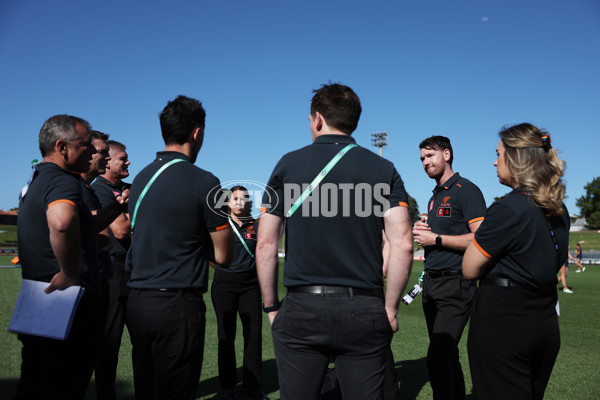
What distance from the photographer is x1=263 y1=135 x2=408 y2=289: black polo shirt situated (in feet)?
8.56

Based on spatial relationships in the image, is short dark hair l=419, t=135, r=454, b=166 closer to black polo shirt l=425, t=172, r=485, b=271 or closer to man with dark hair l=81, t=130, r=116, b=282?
black polo shirt l=425, t=172, r=485, b=271

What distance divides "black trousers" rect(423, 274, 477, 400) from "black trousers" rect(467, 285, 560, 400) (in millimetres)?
1524

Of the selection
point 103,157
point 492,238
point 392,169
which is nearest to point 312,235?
point 392,169

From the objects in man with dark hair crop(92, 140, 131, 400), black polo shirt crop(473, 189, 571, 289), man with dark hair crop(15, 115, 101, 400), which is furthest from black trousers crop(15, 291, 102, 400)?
black polo shirt crop(473, 189, 571, 289)

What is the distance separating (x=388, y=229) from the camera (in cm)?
276

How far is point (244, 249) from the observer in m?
5.98

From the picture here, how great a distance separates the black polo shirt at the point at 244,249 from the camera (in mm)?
5887

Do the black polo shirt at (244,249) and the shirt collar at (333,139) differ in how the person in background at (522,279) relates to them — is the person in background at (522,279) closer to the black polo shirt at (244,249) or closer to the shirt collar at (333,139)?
the shirt collar at (333,139)

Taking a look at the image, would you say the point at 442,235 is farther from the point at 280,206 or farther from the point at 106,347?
the point at 106,347

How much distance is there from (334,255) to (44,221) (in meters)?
1.93

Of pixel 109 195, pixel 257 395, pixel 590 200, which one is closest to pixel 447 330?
pixel 257 395

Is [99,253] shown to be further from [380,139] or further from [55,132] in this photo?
[380,139]

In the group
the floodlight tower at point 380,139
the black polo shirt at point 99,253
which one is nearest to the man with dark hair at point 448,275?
the black polo shirt at point 99,253

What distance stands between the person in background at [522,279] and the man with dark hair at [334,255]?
2.12 ft
